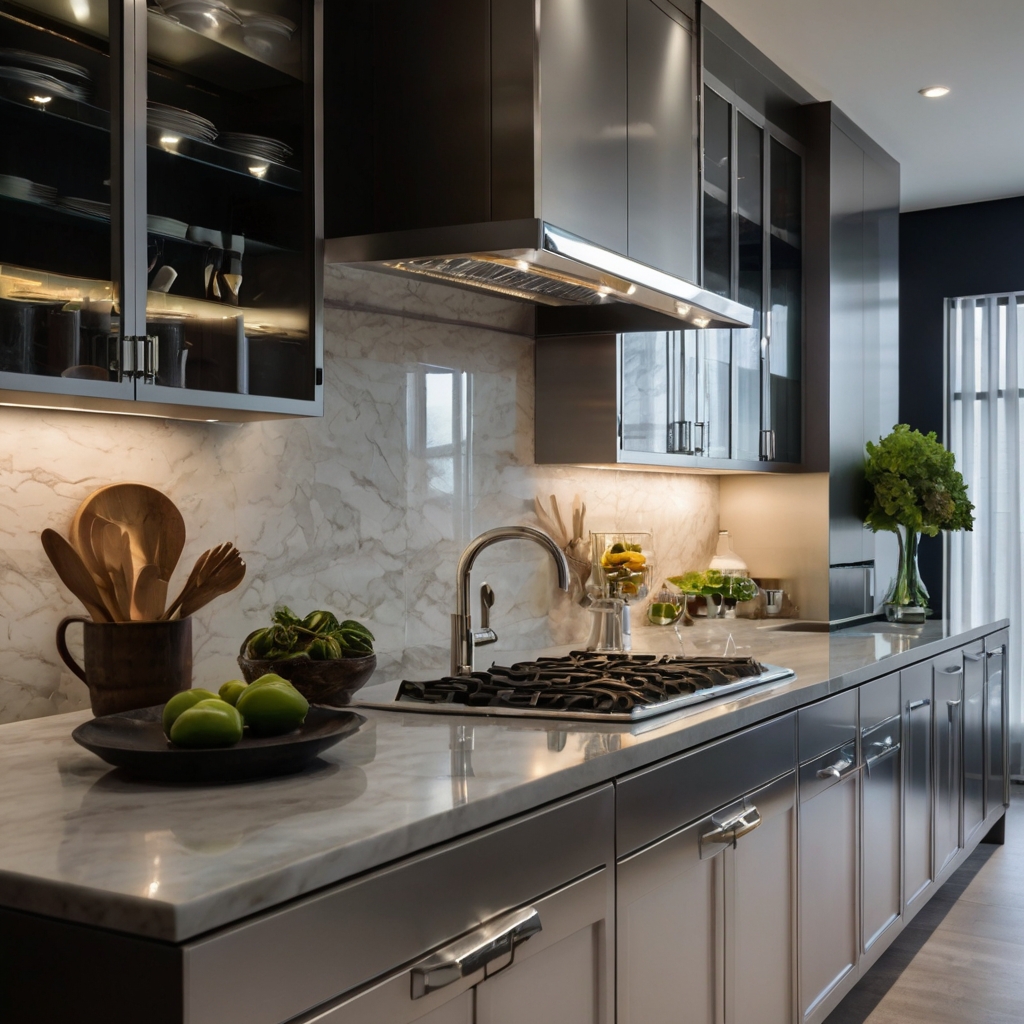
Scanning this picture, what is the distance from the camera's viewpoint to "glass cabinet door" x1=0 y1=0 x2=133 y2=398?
157cm

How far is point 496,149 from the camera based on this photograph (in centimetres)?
231

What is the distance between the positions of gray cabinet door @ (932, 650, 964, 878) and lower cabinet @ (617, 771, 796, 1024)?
138 cm

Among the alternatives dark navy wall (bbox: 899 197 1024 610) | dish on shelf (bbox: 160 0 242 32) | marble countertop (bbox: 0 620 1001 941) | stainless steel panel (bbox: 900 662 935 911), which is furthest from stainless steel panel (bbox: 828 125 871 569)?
A: dish on shelf (bbox: 160 0 242 32)

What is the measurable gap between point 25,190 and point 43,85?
16 cm

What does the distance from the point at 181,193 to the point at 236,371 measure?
299mm

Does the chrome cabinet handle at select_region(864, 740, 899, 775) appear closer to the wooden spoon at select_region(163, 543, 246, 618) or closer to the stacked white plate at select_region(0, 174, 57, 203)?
the wooden spoon at select_region(163, 543, 246, 618)

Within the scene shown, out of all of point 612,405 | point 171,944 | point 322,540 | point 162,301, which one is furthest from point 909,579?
point 171,944

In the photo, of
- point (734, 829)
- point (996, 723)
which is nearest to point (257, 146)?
point (734, 829)

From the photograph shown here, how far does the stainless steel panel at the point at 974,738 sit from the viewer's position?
3973mm

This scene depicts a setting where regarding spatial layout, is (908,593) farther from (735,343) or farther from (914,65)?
(914,65)

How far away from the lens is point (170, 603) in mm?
2182

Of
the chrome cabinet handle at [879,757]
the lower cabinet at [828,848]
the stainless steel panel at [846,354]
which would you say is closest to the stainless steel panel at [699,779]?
the lower cabinet at [828,848]

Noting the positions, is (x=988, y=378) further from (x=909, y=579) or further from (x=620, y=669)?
(x=620, y=669)

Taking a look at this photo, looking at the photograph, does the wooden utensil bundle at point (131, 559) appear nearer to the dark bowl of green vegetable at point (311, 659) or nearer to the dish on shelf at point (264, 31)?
the dark bowl of green vegetable at point (311, 659)
